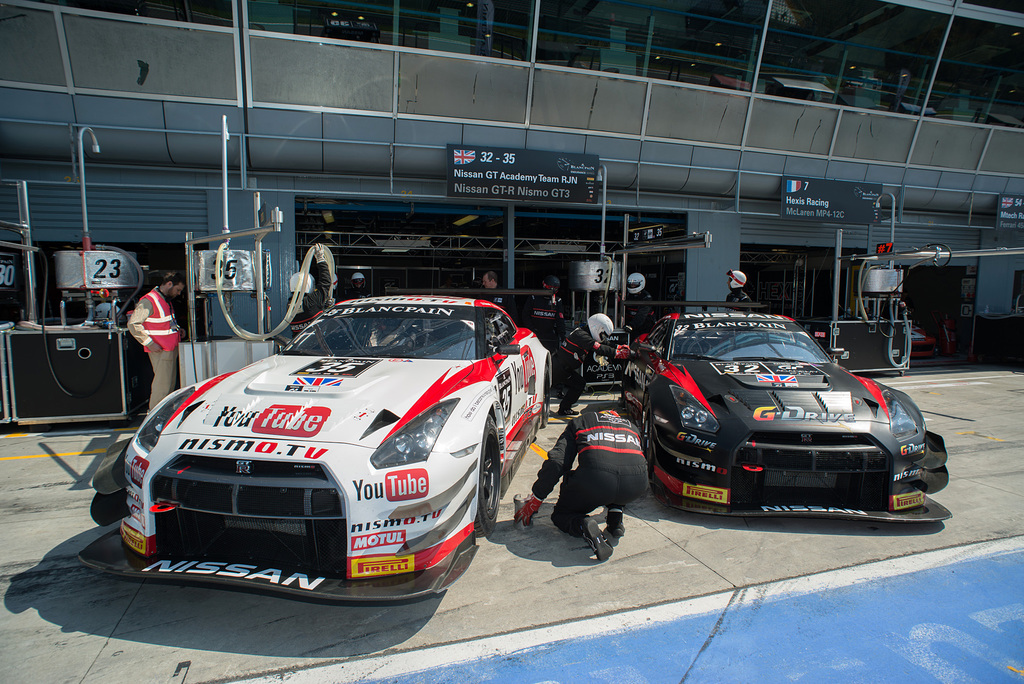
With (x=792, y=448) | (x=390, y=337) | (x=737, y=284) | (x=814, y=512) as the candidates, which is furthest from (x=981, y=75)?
(x=390, y=337)

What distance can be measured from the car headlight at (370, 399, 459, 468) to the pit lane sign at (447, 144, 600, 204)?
7.74 m

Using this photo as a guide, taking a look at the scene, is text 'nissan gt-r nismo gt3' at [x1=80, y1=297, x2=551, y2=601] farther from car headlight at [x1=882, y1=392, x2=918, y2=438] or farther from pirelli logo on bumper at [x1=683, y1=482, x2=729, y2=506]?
car headlight at [x1=882, y1=392, x2=918, y2=438]

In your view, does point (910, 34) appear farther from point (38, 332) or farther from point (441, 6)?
point (38, 332)

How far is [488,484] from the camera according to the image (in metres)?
3.32

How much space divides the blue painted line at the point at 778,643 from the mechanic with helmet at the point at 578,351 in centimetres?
309

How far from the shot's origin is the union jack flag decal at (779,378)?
3.99 m

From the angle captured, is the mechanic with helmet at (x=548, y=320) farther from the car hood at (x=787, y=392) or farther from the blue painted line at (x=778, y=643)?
the blue painted line at (x=778, y=643)

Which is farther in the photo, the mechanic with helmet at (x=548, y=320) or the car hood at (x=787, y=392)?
the mechanic with helmet at (x=548, y=320)

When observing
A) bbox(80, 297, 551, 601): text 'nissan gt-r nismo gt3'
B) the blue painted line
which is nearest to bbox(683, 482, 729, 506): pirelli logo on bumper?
the blue painted line

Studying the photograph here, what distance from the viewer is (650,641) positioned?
246cm

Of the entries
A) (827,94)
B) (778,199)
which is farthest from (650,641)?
(827,94)

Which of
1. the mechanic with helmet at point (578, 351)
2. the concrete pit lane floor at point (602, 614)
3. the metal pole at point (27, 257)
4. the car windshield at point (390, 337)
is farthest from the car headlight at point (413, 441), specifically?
the metal pole at point (27, 257)

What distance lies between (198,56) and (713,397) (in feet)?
30.6

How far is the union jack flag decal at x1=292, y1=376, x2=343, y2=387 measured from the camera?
303 centimetres
